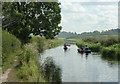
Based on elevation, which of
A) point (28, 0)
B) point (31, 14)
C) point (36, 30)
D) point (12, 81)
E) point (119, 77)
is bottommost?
point (119, 77)

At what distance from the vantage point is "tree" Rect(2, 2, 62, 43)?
29.4m

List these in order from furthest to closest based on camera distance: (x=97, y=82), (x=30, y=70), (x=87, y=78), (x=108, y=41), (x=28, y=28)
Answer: (x=108, y=41) < (x=28, y=28) < (x=87, y=78) < (x=97, y=82) < (x=30, y=70)

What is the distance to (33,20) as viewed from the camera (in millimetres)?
31703

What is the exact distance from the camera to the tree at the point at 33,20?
29422mm

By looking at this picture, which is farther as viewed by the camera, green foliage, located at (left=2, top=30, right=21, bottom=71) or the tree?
the tree

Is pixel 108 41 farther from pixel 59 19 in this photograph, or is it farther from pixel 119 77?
pixel 119 77

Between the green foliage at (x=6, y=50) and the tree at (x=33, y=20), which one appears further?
the tree at (x=33, y=20)

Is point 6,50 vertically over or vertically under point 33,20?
under

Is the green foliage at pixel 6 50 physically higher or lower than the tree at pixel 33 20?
lower

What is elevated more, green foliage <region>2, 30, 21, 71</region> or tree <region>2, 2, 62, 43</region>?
tree <region>2, 2, 62, 43</region>

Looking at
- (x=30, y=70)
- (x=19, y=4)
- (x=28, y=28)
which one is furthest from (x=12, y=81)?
(x=19, y=4)

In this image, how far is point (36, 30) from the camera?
108 ft

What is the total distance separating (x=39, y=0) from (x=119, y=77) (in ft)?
71.0

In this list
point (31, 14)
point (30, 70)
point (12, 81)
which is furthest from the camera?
point (31, 14)
